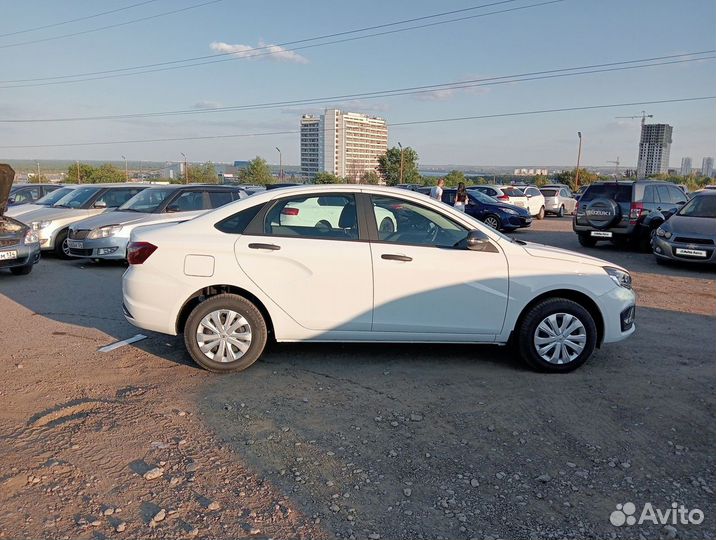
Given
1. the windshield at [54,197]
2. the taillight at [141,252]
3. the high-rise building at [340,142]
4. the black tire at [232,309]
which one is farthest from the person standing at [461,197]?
the high-rise building at [340,142]

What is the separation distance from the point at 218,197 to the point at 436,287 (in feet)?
26.3

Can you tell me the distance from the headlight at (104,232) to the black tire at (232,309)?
21.7ft

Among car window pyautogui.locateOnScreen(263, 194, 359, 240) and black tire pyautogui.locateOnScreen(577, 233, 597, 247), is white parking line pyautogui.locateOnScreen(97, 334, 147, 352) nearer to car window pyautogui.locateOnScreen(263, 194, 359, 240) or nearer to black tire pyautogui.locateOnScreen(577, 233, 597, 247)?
car window pyautogui.locateOnScreen(263, 194, 359, 240)

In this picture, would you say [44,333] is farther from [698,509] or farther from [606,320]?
[698,509]

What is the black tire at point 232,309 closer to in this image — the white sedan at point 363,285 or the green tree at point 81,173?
the white sedan at point 363,285

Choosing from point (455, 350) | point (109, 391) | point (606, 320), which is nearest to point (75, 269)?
point (109, 391)

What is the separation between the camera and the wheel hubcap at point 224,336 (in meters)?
4.95

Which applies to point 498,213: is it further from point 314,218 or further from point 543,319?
point 314,218

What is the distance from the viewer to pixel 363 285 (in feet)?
16.3

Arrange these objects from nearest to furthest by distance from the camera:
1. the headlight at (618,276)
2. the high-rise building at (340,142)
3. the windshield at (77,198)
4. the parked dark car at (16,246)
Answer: the headlight at (618,276)
the parked dark car at (16,246)
the windshield at (77,198)
the high-rise building at (340,142)

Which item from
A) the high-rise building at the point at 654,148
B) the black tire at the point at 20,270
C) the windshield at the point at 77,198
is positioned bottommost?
the black tire at the point at 20,270

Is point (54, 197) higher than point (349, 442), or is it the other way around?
point (54, 197)

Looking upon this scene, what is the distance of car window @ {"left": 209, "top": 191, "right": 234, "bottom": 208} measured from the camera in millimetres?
11812

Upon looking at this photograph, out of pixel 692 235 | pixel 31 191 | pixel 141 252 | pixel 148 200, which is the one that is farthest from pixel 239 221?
pixel 31 191
